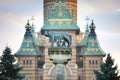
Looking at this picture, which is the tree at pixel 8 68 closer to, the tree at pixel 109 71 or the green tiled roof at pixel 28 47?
the tree at pixel 109 71

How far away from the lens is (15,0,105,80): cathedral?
364 ft

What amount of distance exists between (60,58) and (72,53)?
72.0m

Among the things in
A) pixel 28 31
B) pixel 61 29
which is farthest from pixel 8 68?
pixel 28 31

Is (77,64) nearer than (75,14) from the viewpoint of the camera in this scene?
Yes

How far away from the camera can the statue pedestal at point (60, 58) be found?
37.2 meters

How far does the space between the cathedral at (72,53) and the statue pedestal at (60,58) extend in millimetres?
71468

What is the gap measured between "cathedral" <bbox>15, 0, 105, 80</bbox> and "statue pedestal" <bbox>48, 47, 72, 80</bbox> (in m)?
71.5

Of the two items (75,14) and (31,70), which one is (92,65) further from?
(75,14)

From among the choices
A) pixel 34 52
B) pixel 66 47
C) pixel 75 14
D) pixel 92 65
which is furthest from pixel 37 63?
pixel 66 47

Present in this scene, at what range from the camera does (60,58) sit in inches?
1470

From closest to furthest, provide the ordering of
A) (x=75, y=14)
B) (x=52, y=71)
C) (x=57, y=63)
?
(x=57, y=63) < (x=52, y=71) < (x=75, y=14)

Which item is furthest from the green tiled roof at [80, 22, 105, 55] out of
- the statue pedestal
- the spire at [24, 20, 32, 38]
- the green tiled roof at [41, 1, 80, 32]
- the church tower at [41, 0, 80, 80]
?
the statue pedestal

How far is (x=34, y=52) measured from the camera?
11319 cm

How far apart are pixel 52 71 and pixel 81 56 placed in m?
5.90
